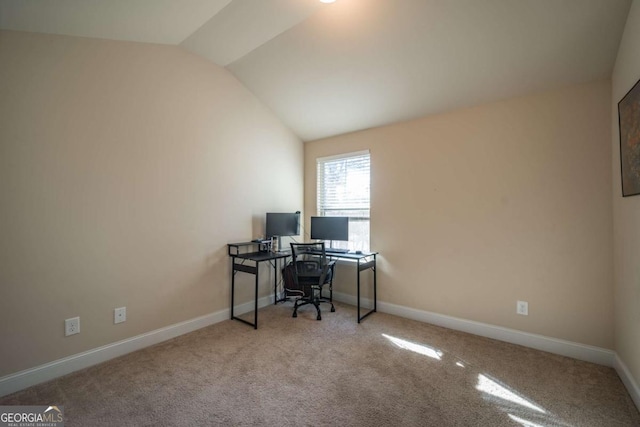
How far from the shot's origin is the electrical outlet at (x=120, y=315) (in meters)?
2.51

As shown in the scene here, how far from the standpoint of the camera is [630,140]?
1899 mm

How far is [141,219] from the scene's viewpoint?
8.79 ft

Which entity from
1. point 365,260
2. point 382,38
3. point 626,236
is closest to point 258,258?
point 365,260

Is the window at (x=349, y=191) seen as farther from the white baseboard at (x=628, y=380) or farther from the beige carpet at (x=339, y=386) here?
Answer: the white baseboard at (x=628, y=380)

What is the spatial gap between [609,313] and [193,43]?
14.9ft

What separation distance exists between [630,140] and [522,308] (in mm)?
1643

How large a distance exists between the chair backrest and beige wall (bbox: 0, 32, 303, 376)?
0.76m

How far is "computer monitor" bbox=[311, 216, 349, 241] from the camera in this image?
3.82m

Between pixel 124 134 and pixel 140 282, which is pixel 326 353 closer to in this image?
pixel 140 282

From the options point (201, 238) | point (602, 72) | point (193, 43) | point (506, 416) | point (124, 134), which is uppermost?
point (193, 43)

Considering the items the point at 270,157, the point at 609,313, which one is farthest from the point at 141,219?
the point at 609,313

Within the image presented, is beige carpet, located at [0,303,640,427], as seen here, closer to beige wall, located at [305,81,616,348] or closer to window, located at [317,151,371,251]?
beige wall, located at [305,81,616,348]

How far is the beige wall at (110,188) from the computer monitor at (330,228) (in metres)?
0.96

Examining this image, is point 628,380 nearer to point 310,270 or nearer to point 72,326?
point 310,270
